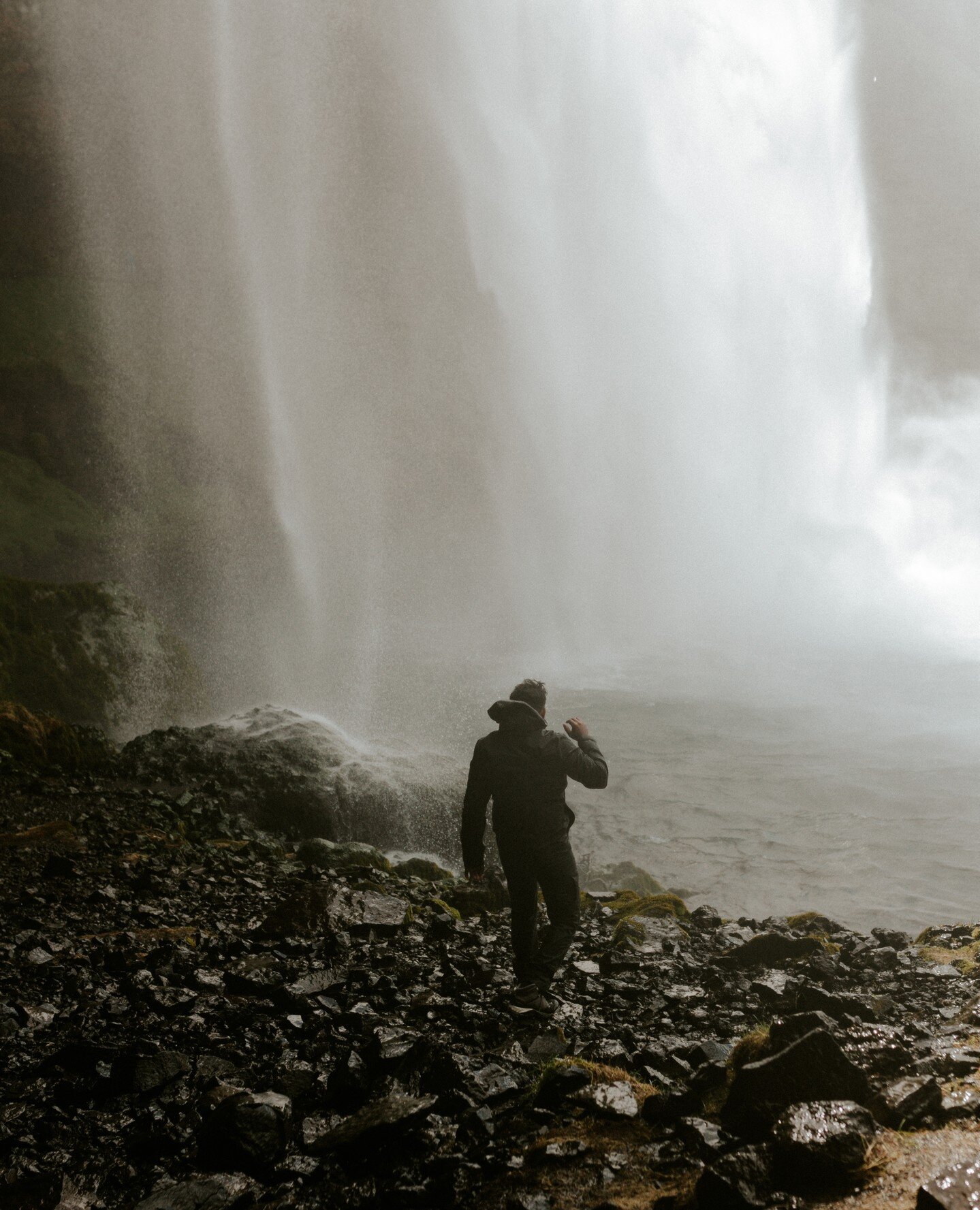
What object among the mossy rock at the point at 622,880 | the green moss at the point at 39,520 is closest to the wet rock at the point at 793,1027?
the mossy rock at the point at 622,880

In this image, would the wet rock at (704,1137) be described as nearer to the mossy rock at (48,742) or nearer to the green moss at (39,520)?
the mossy rock at (48,742)

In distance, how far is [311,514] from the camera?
5034cm

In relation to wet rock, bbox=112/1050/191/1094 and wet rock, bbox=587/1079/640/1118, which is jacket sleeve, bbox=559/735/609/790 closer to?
wet rock, bbox=587/1079/640/1118

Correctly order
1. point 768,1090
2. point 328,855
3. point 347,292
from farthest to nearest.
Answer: point 347,292 < point 328,855 < point 768,1090

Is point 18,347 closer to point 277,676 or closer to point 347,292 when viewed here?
point 277,676

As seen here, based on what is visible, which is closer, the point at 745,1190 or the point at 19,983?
the point at 745,1190

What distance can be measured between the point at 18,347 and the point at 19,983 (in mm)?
40136

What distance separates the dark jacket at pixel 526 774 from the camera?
577cm

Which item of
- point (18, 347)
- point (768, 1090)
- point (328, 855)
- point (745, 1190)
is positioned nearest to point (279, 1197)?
point (745, 1190)

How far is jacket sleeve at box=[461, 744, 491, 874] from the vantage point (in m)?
5.88

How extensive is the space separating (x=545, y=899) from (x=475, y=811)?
0.84 m

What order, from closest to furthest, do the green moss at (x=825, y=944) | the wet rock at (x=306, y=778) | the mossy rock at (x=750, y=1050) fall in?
the mossy rock at (x=750, y=1050) → the green moss at (x=825, y=944) → the wet rock at (x=306, y=778)

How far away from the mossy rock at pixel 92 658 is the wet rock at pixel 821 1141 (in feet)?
54.2

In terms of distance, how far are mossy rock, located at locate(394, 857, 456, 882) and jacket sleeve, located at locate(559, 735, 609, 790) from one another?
5751mm
